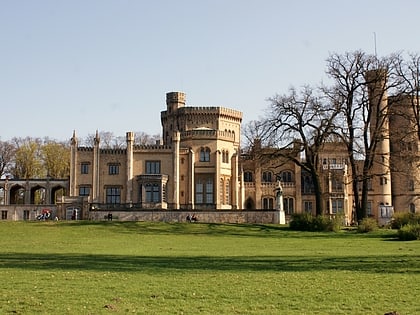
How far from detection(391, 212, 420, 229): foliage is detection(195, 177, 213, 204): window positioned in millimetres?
27170

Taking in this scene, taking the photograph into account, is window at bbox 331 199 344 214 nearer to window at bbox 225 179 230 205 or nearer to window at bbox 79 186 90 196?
window at bbox 225 179 230 205

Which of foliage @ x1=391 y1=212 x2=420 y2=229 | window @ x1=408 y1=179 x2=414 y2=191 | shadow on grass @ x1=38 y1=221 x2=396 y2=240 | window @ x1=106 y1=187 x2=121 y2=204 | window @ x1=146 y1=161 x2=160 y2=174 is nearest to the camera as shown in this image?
foliage @ x1=391 y1=212 x2=420 y2=229

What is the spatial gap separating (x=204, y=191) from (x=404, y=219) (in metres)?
30.2

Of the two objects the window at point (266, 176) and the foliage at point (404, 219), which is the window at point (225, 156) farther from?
the foliage at point (404, 219)

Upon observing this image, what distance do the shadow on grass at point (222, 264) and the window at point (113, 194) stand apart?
47007 millimetres

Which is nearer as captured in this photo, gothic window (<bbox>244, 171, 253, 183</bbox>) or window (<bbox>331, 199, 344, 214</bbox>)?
window (<bbox>331, 199, 344, 214</bbox>)

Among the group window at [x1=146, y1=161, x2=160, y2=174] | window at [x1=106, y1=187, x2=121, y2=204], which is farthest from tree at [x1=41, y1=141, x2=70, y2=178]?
window at [x1=146, y1=161, x2=160, y2=174]

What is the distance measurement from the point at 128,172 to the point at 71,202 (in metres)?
9.22

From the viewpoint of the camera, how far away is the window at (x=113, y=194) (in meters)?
71.6

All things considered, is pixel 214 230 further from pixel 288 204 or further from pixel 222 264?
pixel 288 204

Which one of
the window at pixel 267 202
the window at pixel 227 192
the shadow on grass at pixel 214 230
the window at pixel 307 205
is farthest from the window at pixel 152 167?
the window at pixel 307 205

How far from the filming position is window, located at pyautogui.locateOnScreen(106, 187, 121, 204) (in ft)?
235

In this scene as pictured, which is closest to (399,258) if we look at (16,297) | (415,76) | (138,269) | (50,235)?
(138,269)

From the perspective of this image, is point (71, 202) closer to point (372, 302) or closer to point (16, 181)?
point (16, 181)
